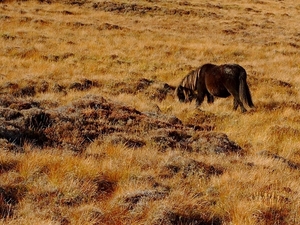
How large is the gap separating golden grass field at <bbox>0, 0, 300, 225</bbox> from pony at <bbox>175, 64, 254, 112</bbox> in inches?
16.5

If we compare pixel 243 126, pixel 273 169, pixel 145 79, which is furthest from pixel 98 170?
pixel 145 79

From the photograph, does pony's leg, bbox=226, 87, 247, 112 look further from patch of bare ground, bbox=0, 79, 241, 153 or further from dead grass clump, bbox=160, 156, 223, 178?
dead grass clump, bbox=160, 156, 223, 178

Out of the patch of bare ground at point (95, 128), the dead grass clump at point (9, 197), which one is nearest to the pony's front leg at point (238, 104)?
the patch of bare ground at point (95, 128)

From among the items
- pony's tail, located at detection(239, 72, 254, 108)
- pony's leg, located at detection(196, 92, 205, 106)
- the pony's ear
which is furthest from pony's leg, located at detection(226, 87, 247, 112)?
the pony's ear

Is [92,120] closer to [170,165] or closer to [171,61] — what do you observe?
[170,165]

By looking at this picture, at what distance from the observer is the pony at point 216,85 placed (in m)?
12.8

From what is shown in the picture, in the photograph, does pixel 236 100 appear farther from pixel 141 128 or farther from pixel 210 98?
pixel 141 128

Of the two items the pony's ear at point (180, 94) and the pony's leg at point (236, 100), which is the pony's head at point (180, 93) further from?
the pony's leg at point (236, 100)

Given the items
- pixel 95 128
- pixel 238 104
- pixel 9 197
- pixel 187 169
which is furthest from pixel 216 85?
pixel 9 197

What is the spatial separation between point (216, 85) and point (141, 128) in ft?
16.5

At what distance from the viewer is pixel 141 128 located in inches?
354

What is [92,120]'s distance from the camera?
8.82 meters

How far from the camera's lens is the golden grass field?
4.91 metres

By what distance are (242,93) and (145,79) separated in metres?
4.07
